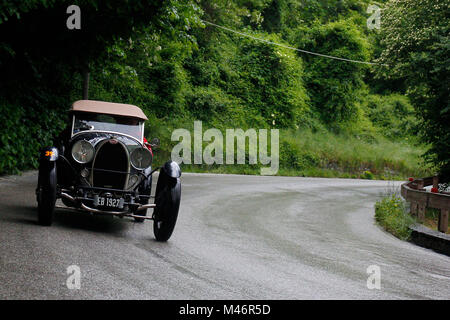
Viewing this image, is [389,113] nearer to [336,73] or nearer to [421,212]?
[336,73]

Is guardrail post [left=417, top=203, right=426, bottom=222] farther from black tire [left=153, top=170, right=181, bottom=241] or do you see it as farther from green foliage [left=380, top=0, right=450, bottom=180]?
black tire [left=153, top=170, right=181, bottom=241]

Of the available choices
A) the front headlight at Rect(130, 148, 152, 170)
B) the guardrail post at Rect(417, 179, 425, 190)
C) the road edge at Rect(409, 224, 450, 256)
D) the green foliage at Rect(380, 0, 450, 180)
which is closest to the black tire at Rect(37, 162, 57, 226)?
the front headlight at Rect(130, 148, 152, 170)

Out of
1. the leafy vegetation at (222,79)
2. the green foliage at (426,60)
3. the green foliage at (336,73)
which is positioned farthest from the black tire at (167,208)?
the green foliage at (336,73)

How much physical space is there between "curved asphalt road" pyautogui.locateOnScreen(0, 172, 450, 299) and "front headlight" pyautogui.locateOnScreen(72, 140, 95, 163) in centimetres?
108

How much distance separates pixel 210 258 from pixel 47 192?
2563 millimetres

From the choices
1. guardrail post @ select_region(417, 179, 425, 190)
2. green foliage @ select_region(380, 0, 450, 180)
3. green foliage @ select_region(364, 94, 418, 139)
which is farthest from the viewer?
green foliage @ select_region(364, 94, 418, 139)

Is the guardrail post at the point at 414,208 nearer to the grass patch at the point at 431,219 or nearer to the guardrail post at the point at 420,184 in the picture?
the grass patch at the point at 431,219

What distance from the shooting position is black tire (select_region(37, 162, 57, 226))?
7285 millimetres

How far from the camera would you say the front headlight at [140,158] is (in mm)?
7922

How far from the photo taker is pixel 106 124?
8820 mm

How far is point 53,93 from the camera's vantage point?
16484 mm
